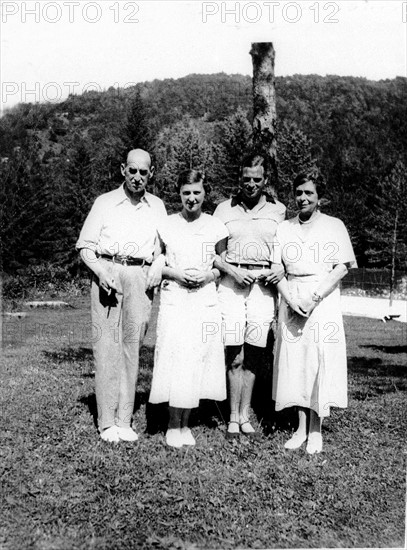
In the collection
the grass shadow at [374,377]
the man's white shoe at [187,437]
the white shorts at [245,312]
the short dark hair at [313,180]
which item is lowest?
the grass shadow at [374,377]

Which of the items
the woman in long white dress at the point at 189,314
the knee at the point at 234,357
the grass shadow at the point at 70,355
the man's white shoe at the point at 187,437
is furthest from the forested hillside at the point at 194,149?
the man's white shoe at the point at 187,437

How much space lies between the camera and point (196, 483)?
432 centimetres

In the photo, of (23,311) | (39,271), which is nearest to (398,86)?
(39,271)

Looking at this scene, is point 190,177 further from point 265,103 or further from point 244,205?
point 265,103

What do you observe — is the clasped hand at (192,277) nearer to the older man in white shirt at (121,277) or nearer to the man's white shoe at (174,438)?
the older man in white shirt at (121,277)

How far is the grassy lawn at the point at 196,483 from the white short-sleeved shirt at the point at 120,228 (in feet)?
5.37

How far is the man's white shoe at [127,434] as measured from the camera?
507 centimetres

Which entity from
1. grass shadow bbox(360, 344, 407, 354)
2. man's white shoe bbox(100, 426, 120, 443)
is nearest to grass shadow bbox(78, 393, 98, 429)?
man's white shoe bbox(100, 426, 120, 443)

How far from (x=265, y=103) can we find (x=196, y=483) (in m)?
4.39

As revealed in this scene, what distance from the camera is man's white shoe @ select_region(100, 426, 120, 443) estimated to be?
505cm

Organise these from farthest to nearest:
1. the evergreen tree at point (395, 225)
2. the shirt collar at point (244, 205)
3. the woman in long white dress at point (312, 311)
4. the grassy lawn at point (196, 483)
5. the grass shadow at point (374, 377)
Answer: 1. the evergreen tree at point (395, 225)
2. the grass shadow at point (374, 377)
3. the shirt collar at point (244, 205)
4. the woman in long white dress at point (312, 311)
5. the grassy lawn at point (196, 483)

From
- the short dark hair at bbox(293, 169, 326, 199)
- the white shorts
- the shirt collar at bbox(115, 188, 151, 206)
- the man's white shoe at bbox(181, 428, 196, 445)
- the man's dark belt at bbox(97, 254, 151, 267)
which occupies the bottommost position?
the man's white shoe at bbox(181, 428, 196, 445)

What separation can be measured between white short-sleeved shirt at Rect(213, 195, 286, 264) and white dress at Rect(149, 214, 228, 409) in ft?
0.74

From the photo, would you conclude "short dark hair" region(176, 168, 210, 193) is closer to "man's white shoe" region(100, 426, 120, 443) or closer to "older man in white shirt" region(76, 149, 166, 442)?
"older man in white shirt" region(76, 149, 166, 442)
